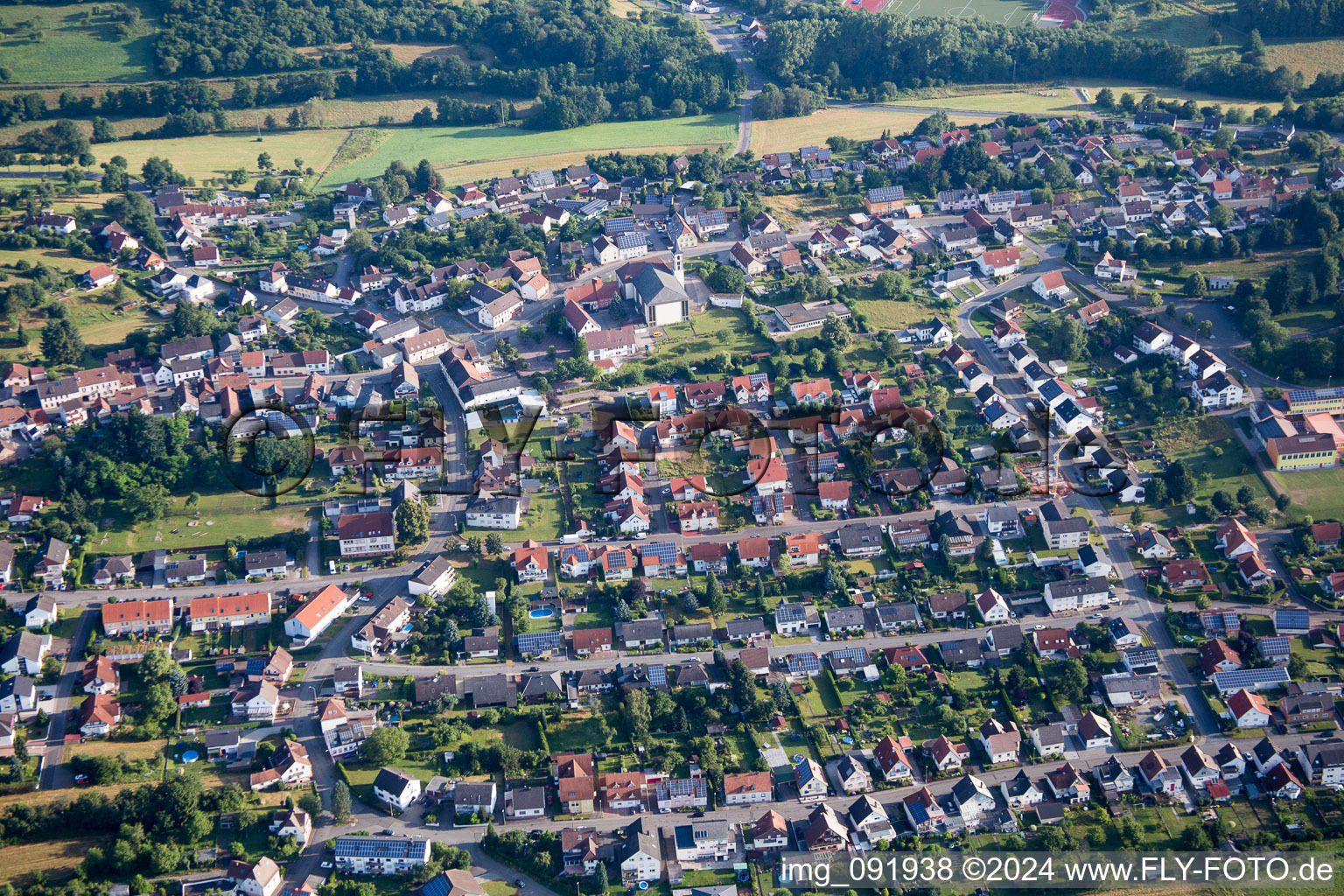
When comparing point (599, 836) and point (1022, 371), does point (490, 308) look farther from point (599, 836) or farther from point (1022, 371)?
point (599, 836)

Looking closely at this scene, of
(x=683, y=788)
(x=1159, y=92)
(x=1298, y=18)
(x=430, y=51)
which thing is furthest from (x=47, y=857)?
(x=1298, y=18)

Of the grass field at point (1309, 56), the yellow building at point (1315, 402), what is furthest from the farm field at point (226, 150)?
the grass field at point (1309, 56)

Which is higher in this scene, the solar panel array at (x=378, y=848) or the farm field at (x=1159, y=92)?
the farm field at (x=1159, y=92)

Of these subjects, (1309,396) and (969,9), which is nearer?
(1309,396)

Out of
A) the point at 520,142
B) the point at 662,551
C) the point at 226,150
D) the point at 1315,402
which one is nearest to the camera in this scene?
the point at 662,551

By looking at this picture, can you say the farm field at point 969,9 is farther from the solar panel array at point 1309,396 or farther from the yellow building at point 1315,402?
the yellow building at point 1315,402

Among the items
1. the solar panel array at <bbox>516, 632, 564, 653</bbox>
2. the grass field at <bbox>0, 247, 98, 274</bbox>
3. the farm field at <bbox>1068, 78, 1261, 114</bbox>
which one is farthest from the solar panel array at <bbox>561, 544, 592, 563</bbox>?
the farm field at <bbox>1068, 78, 1261, 114</bbox>

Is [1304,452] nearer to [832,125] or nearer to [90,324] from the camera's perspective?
[832,125]
